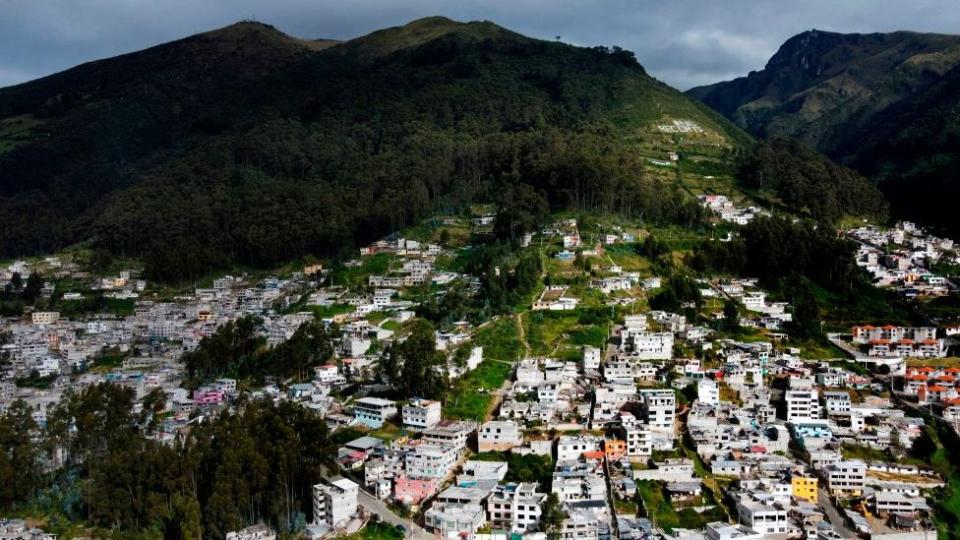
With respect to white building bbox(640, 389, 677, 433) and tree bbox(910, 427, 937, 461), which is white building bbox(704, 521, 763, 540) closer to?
white building bbox(640, 389, 677, 433)

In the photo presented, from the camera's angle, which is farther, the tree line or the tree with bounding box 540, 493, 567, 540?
the tree line

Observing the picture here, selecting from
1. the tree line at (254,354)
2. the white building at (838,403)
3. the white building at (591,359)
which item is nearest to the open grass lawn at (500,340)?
the white building at (591,359)

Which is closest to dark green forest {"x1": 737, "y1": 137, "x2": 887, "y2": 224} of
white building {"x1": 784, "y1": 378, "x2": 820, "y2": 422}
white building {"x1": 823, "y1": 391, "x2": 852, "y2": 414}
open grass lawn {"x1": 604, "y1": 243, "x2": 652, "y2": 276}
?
open grass lawn {"x1": 604, "y1": 243, "x2": 652, "y2": 276}

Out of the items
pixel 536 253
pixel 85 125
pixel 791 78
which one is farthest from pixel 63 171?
pixel 791 78

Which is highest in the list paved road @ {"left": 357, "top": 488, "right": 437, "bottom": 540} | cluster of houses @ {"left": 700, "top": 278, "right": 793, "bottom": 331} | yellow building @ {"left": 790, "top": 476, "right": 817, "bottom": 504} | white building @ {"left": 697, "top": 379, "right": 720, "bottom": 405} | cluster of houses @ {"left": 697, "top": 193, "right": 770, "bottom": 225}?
cluster of houses @ {"left": 697, "top": 193, "right": 770, "bottom": 225}

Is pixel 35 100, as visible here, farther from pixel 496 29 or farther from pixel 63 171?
pixel 496 29

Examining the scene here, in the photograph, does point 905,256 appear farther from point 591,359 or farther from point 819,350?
point 591,359

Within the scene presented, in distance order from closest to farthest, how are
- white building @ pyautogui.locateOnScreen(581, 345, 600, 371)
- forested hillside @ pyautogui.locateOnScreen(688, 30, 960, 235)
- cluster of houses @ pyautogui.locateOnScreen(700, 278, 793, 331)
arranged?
white building @ pyautogui.locateOnScreen(581, 345, 600, 371)
cluster of houses @ pyautogui.locateOnScreen(700, 278, 793, 331)
forested hillside @ pyautogui.locateOnScreen(688, 30, 960, 235)

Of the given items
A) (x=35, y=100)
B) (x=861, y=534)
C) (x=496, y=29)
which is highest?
(x=496, y=29)
